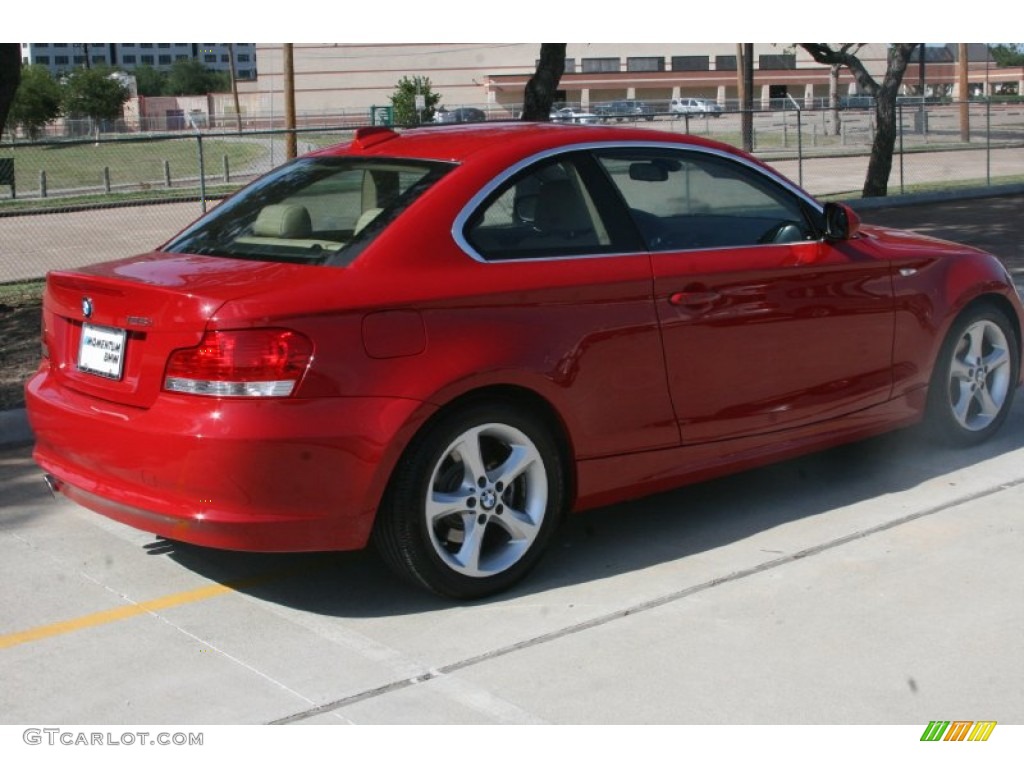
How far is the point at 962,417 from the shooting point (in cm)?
682

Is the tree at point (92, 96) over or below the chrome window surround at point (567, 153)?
over

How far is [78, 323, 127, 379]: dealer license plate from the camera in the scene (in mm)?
4824

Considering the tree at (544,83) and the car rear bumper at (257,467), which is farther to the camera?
the tree at (544,83)

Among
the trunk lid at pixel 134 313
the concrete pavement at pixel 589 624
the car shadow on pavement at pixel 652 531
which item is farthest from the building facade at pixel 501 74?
the trunk lid at pixel 134 313

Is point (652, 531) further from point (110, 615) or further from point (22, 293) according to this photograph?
point (22, 293)

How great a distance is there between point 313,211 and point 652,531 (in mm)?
1942

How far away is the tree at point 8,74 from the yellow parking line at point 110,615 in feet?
19.6

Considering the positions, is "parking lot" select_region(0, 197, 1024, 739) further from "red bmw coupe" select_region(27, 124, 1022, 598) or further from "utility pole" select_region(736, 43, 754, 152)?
"utility pole" select_region(736, 43, 754, 152)

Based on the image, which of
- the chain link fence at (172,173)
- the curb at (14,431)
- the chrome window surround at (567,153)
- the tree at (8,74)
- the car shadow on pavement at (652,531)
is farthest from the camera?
the chain link fence at (172,173)

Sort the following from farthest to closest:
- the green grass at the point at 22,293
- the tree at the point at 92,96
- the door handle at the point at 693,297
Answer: the tree at the point at 92,96
the green grass at the point at 22,293
the door handle at the point at 693,297

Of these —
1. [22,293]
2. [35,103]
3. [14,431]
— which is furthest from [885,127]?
[35,103]

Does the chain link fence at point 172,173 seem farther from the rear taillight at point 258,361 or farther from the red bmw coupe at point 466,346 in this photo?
the rear taillight at point 258,361

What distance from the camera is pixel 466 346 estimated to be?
15.7 feet

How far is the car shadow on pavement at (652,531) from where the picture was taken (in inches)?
204
